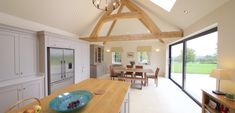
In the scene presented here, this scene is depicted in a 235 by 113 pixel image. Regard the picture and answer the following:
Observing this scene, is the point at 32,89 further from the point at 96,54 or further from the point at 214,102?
the point at 96,54

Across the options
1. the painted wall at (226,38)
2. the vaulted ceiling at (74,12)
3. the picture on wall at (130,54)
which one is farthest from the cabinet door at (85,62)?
the painted wall at (226,38)

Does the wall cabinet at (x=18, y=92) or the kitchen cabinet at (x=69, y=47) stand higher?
the kitchen cabinet at (x=69, y=47)

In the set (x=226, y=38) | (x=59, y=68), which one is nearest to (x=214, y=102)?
(x=226, y=38)

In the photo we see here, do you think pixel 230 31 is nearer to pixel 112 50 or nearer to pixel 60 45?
pixel 60 45

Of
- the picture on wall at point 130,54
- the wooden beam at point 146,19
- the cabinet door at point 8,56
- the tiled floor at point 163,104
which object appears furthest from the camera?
the picture on wall at point 130,54

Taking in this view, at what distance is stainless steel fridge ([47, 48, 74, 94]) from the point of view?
10.5ft

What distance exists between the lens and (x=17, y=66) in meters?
2.56

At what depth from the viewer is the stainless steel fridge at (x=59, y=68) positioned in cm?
321

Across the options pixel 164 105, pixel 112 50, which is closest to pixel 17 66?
pixel 164 105

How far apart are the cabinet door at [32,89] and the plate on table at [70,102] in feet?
6.24

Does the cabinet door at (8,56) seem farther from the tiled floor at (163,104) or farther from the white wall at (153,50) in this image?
the white wall at (153,50)

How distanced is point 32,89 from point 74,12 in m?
2.69

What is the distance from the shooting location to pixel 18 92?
95.3 inches

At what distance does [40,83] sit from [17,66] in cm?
67
